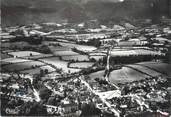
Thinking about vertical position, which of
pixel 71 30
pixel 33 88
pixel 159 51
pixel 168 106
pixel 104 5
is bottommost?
pixel 168 106

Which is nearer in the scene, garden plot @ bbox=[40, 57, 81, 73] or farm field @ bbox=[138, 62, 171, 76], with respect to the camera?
garden plot @ bbox=[40, 57, 81, 73]

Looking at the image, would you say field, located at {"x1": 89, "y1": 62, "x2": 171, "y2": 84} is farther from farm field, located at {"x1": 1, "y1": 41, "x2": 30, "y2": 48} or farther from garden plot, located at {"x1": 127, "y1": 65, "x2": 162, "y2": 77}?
farm field, located at {"x1": 1, "y1": 41, "x2": 30, "y2": 48}

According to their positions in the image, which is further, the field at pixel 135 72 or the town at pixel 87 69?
the field at pixel 135 72

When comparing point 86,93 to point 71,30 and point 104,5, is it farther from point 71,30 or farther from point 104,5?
point 104,5

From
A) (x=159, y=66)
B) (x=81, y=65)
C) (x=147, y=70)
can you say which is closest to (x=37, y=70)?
(x=81, y=65)

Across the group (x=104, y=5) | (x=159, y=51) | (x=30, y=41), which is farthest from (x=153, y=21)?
(x=30, y=41)

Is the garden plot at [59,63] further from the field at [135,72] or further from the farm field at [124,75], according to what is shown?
the farm field at [124,75]

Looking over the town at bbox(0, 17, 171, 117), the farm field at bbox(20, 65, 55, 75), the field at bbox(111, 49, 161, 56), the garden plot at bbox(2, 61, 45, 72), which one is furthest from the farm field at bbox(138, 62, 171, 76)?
the garden plot at bbox(2, 61, 45, 72)

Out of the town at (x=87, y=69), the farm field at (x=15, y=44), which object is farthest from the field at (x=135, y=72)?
the farm field at (x=15, y=44)
